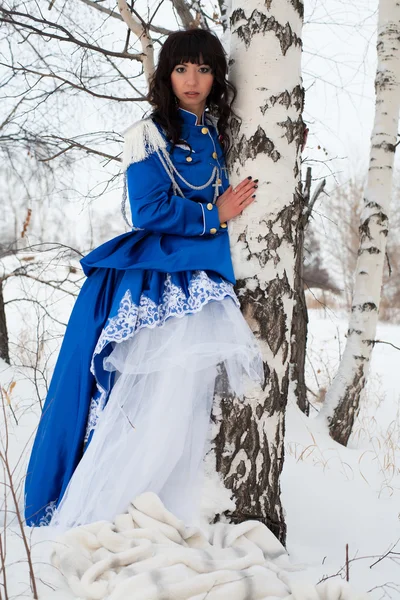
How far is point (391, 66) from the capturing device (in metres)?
3.56

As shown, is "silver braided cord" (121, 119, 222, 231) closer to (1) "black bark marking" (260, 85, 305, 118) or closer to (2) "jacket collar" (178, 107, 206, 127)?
(2) "jacket collar" (178, 107, 206, 127)

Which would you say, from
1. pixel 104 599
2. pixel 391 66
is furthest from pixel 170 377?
pixel 391 66

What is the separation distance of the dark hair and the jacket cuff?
268 millimetres

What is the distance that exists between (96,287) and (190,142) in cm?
63

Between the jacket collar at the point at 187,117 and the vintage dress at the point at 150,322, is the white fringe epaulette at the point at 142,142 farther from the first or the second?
the jacket collar at the point at 187,117

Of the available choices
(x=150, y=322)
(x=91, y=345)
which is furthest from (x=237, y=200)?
(x=91, y=345)

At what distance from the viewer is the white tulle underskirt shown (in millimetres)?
1875

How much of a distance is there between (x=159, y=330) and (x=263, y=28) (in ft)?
3.50

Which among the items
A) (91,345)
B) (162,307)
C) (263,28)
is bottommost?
(91,345)

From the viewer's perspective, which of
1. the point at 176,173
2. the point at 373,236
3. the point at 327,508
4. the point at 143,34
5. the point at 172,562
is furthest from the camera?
the point at 373,236

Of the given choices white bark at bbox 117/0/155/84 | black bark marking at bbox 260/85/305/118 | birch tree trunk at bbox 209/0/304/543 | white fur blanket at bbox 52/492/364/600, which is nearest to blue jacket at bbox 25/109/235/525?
birch tree trunk at bbox 209/0/304/543

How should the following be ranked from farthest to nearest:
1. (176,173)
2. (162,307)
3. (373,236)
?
(373,236) → (176,173) → (162,307)

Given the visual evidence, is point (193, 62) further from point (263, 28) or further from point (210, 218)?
point (210, 218)

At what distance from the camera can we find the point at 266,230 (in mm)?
1990
